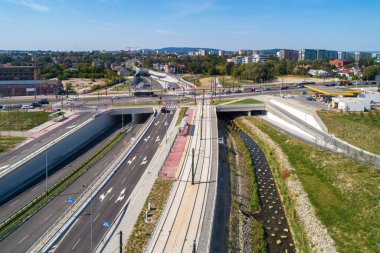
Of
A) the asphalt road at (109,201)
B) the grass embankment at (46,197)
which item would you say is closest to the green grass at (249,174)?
the asphalt road at (109,201)

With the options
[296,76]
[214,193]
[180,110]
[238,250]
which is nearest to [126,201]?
[214,193]

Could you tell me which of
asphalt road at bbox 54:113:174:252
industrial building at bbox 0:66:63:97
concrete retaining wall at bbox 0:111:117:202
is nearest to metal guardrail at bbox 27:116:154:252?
asphalt road at bbox 54:113:174:252

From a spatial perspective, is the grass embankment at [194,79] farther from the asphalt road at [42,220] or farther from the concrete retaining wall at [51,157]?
the asphalt road at [42,220]

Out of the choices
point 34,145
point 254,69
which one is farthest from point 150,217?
point 254,69

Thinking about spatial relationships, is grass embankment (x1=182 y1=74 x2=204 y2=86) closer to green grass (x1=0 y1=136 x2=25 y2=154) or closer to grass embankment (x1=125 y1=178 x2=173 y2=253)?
green grass (x1=0 y1=136 x2=25 y2=154)

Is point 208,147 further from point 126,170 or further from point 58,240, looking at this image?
point 58,240
